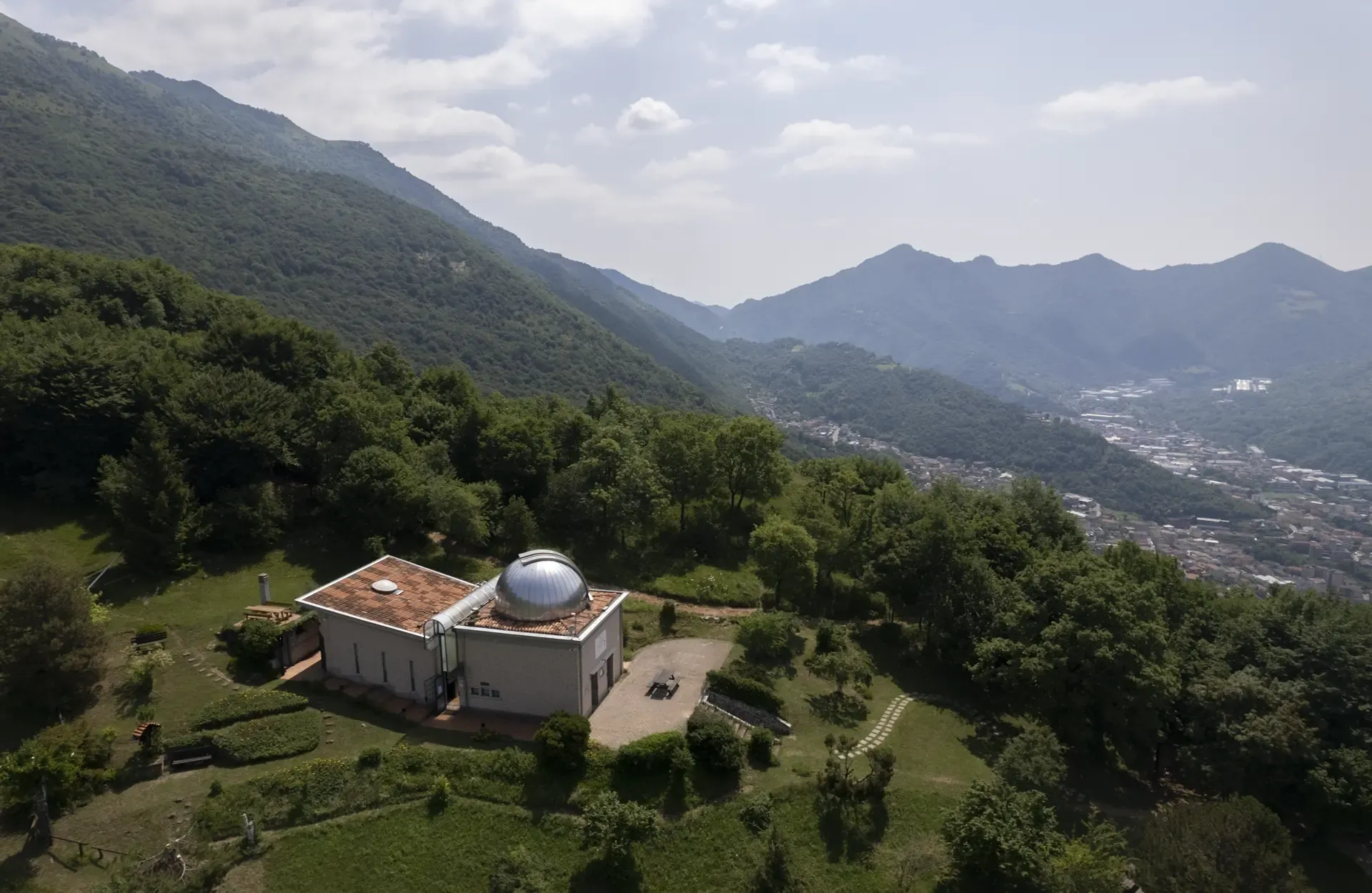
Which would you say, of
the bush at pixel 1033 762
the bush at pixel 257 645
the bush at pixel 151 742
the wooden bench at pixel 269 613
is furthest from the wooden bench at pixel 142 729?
the bush at pixel 1033 762

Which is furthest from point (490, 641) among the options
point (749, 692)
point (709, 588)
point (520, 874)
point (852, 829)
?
point (709, 588)

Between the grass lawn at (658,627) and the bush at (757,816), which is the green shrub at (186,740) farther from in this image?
the bush at (757,816)

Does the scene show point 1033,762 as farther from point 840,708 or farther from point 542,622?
point 542,622

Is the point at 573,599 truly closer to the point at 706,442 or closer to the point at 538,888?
the point at 538,888

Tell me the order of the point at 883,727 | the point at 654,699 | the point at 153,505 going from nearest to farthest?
the point at 654,699
the point at 883,727
the point at 153,505

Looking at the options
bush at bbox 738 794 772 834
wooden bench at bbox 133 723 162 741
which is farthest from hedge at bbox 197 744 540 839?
bush at bbox 738 794 772 834

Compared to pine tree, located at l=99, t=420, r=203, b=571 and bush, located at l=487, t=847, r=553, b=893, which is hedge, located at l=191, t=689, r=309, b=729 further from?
pine tree, located at l=99, t=420, r=203, b=571

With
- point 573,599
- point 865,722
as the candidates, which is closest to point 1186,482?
point 865,722
